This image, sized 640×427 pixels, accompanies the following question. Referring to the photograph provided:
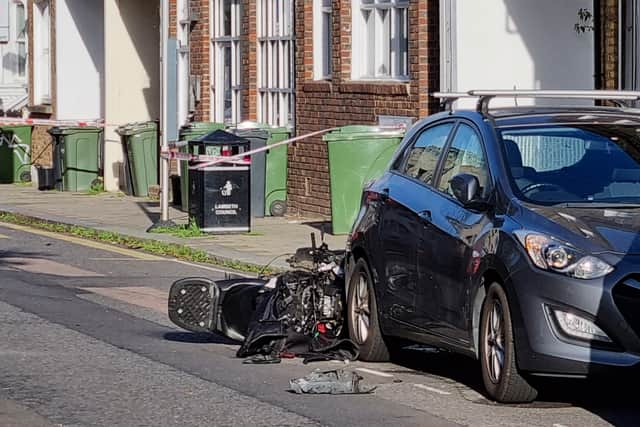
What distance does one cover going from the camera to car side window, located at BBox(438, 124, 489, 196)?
8.70m

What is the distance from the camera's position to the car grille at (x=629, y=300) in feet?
24.3

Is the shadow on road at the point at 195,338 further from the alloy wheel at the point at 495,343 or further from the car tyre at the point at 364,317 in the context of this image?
the alloy wheel at the point at 495,343

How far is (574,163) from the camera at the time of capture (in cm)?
862

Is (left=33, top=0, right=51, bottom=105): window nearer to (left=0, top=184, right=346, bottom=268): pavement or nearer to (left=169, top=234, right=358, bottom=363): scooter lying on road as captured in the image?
(left=0, top=184, right=346, bottom=268): pavement

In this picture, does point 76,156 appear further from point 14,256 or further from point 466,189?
point 466,189

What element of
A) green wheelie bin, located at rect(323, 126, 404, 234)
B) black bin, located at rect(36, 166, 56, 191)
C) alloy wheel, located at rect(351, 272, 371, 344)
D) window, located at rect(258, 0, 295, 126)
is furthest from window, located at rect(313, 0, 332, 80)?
alloy wheel, located at rect(351, 272, 371, 344)

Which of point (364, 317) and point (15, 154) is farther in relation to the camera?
point (15, 154)

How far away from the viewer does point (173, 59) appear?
1967cm

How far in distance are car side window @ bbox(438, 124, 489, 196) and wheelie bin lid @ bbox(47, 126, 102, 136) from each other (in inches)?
712

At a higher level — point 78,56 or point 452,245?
point 78,56

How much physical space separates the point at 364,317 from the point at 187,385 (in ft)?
4.79

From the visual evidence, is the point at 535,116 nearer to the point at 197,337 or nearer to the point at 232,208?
the point at 197,337

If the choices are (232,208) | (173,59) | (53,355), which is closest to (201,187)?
(232,208)

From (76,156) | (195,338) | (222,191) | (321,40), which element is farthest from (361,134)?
(76,156)
